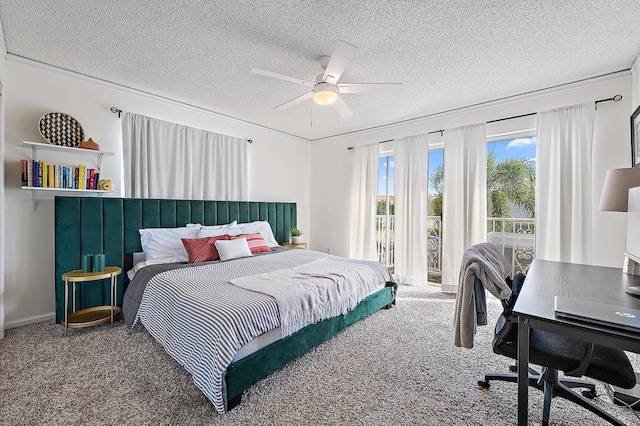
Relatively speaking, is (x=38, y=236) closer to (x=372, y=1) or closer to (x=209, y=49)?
(x=209, y=49)

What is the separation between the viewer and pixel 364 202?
16.0 ft

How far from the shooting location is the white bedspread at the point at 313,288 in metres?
2.04

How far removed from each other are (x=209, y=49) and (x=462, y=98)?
3014 mm

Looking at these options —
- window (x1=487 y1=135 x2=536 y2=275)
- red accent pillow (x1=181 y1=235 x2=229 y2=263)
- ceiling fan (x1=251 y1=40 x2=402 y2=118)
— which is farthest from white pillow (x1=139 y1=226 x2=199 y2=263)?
window (x1=487 y1=135 x2=536 y2=275)

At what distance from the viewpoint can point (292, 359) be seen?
2023mm

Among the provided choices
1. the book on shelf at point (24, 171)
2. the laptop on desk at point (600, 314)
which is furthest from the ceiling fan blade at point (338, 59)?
the book on shelf at point (24, 171)

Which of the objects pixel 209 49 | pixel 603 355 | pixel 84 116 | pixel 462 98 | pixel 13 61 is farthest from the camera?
pixel 462 98

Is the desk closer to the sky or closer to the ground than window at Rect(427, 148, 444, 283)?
closer to the ground

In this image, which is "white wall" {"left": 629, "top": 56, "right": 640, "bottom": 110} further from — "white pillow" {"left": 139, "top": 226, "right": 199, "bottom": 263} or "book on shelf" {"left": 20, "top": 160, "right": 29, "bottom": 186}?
"book on shelf" {"left": 20, "top": 160, "right": 29, "bottom": 186}

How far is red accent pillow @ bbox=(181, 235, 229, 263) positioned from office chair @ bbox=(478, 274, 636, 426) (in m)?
2.82

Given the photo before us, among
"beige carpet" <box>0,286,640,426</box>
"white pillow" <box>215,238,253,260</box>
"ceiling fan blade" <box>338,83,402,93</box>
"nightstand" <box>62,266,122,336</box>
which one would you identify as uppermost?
A: "ceiling fan blade" <box>338,83,402,93</box>

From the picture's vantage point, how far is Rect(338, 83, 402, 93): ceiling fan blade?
7.75 ft

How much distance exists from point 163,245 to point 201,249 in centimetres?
44

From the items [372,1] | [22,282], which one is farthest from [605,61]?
[22,282]
